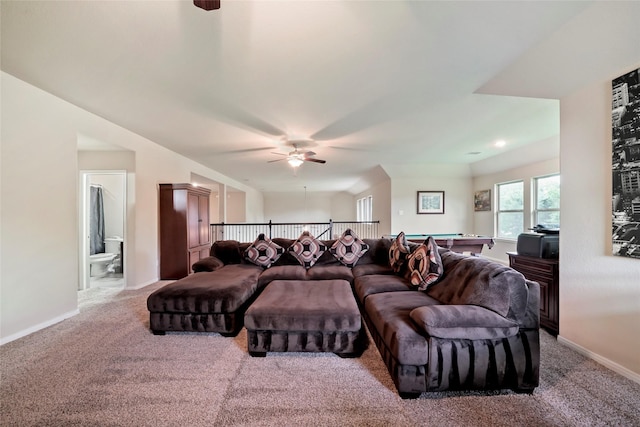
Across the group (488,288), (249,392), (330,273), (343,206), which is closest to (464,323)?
(488,288)

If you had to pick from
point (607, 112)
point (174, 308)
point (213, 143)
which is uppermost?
point (213, 143)

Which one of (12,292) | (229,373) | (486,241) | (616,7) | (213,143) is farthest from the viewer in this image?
(486,241)

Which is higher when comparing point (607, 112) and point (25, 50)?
point (25, 50)

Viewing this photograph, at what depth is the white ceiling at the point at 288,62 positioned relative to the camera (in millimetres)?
1636

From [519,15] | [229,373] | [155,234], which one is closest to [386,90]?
[519,15]

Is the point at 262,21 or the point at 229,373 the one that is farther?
the point at 229,373

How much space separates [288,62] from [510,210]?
5.87 m

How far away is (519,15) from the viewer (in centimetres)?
163

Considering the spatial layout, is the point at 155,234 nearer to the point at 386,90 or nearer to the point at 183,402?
the point at 183,402

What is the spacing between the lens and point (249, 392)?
170 cm

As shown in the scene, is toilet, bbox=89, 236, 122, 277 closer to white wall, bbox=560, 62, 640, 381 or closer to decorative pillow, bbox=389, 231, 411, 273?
decorative pillow, bbox=389, 231, 411, 273

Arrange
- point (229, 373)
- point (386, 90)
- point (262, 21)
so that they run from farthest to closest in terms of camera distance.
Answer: point (386, 90) < point (229, 373) < point (262, 21)

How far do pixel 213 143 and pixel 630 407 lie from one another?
5.33 metres

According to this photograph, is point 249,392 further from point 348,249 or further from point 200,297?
point 348,249
